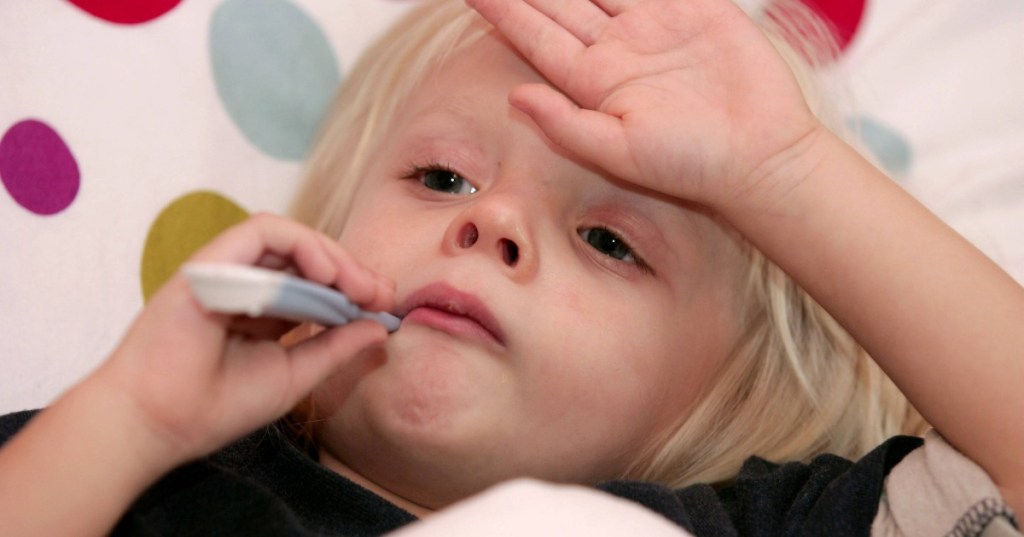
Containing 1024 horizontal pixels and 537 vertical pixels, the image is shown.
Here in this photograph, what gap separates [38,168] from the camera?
108cm

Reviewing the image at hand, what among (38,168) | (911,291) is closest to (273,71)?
(38,168)

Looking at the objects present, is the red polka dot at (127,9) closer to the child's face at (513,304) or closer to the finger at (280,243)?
the child's face at (513,304)

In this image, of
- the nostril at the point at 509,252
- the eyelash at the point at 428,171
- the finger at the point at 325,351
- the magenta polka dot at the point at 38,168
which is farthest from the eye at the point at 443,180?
the magenta polka dot at the point at 38,168

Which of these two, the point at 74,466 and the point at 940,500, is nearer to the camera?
the point at 74,466

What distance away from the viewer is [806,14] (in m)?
1.34

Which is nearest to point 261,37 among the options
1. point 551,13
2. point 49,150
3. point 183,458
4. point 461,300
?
point 49,150

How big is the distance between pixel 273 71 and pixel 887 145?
72 cm

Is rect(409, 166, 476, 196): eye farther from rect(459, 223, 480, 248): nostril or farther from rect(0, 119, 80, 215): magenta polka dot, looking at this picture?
rect(0, 119, 80, 215): magenta polka dot

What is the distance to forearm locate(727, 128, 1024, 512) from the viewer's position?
86 cm

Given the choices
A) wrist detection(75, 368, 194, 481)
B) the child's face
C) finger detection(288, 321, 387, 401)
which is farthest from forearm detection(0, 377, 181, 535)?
the child's face

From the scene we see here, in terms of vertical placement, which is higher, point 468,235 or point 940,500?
point 468,235

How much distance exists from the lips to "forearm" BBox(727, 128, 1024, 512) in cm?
23

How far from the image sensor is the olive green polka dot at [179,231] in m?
1.13

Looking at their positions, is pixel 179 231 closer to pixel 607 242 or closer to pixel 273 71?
pixel 273 71
